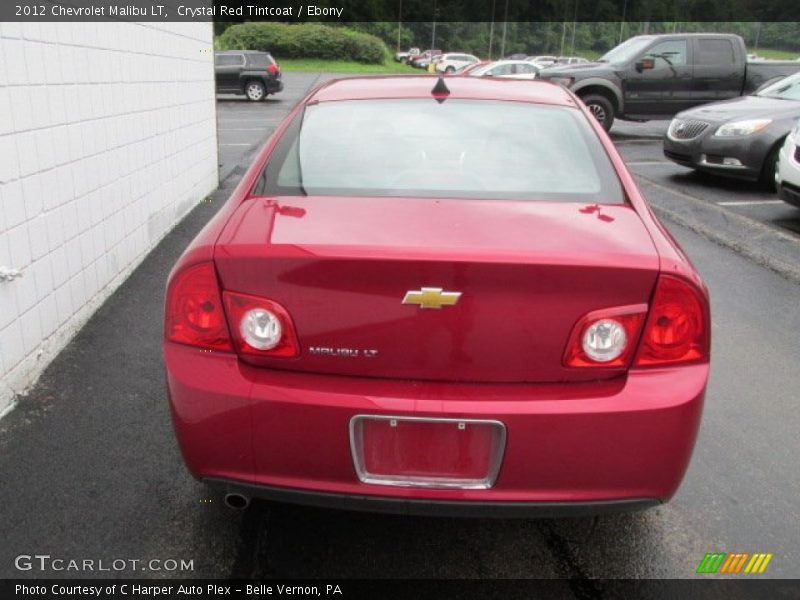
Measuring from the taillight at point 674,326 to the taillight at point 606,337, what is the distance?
4 centimetres

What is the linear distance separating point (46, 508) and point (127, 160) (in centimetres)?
328

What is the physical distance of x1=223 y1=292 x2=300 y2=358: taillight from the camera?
6.72ft

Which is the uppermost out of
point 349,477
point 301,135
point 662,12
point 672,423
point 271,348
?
point 662,12

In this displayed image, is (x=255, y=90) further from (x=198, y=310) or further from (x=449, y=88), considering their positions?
(x=198, y=310)

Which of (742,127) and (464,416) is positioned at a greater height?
(742,127)

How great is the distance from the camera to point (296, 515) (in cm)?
269

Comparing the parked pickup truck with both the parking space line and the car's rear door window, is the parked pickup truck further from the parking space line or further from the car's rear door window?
the car's rear door window

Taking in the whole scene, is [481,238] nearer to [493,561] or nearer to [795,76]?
[493,561]

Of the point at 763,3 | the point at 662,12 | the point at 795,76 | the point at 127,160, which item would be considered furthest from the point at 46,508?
the point at 662,12

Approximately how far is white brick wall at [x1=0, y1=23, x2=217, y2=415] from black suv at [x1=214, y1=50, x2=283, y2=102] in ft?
61.7

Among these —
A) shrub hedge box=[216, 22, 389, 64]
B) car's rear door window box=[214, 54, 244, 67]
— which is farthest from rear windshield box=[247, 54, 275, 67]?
shrub hedge box=[216, 22, 389, 64]

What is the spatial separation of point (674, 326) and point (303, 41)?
49.0 metres

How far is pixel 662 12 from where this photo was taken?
68.1m

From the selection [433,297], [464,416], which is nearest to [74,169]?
[433,297]
